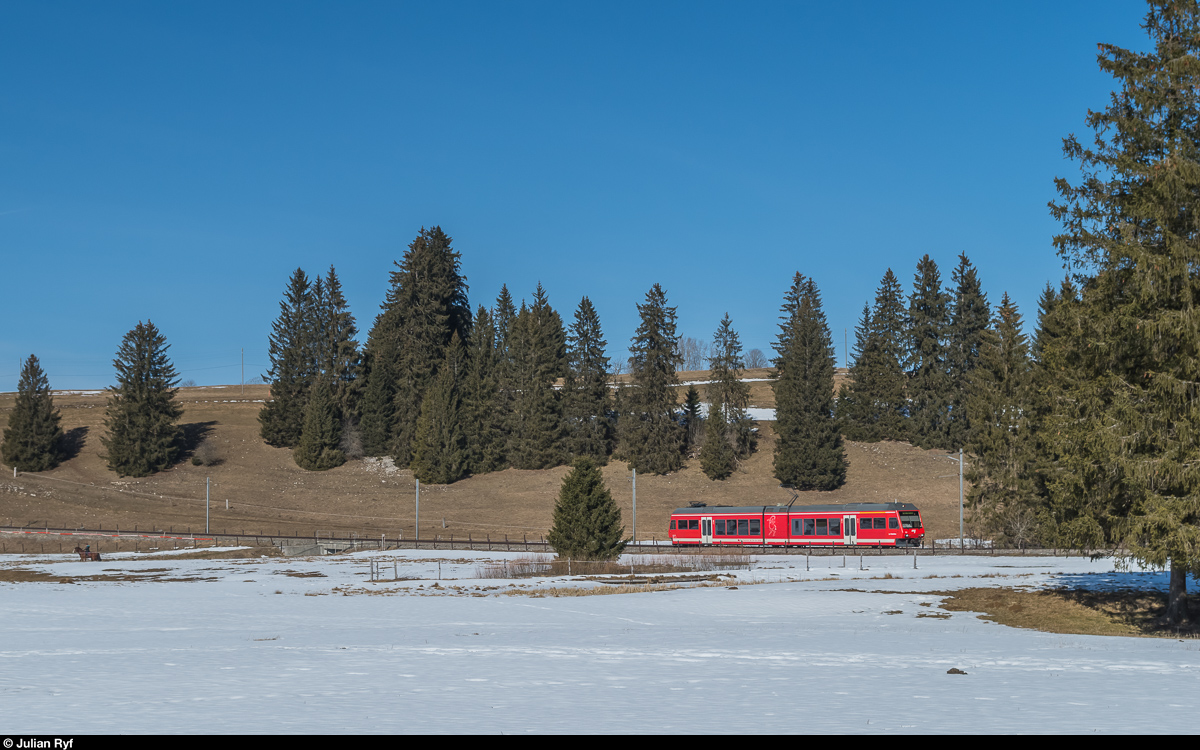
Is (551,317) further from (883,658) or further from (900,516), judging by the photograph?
(883,658)

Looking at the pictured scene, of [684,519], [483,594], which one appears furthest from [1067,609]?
[684,519]

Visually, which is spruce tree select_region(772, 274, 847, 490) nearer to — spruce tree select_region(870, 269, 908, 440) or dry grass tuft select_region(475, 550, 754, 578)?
spruce tree select_region(870, 269, 908, 440)

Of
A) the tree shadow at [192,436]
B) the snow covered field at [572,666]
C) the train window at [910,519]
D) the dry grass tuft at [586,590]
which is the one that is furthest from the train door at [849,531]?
the tree shadow at [192,436]

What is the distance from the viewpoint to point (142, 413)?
318 ft

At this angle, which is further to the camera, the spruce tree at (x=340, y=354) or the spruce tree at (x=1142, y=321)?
the spruce tree at (x=340, y=354)

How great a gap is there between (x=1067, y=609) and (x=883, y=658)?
12.0 meters

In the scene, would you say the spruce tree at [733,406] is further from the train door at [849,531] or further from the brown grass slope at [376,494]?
the train door at [849,531]

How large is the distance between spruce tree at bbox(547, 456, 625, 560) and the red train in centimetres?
2402

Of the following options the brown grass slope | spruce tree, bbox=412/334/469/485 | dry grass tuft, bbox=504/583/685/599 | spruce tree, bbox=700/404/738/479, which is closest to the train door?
the brown grass slope

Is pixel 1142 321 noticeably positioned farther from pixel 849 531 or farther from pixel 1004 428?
pixel 849 531

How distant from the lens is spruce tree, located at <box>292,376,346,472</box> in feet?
325

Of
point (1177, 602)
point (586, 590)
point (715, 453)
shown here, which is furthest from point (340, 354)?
point (1177, 602)

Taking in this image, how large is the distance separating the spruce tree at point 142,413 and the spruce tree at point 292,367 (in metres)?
10.0

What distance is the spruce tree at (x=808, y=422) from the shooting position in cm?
8744
